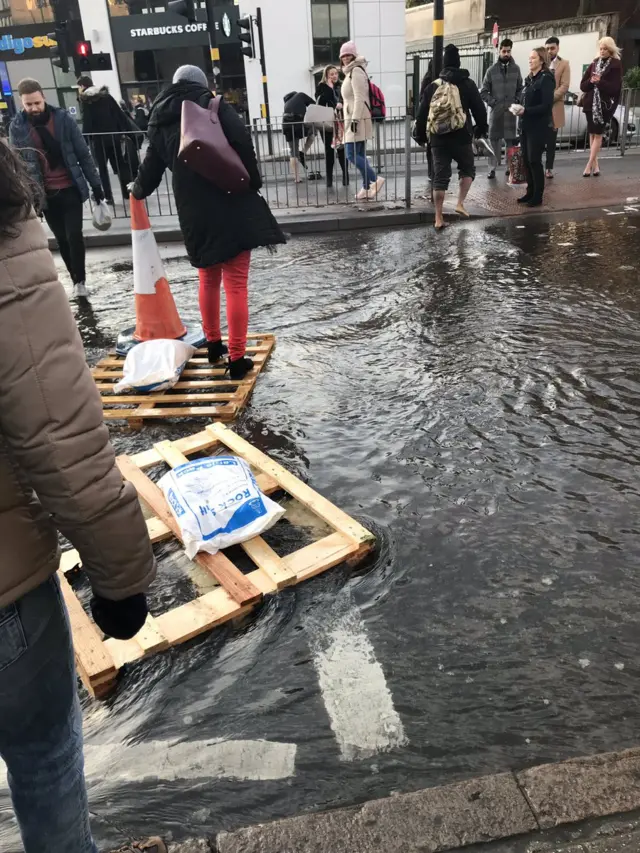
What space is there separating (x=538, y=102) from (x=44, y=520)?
984 cm

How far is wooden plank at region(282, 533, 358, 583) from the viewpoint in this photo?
2.80m

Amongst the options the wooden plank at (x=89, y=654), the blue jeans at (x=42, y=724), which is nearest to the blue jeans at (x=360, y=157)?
the wooden plank at (x=89, y=654)

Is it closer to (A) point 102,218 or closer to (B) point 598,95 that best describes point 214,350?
(A) point 102,218

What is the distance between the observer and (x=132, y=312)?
21.7 feet

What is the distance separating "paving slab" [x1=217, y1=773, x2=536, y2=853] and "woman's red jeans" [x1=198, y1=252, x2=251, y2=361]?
3.32m

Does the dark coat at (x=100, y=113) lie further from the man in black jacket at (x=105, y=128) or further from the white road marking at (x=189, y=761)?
the white road marking at (x=189, y=761)

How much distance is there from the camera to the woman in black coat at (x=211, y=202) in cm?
427

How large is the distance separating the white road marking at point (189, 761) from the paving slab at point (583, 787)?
2.27ft

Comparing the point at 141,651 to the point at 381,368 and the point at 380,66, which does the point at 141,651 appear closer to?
the point at 381,368

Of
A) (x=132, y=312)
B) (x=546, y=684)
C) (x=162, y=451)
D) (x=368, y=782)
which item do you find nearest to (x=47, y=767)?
(x=368, y=782)

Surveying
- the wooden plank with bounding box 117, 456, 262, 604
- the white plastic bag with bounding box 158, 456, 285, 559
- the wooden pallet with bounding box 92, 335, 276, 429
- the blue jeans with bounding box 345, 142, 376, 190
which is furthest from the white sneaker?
the white plastic bag with bounding box 158, 456, 285, 559

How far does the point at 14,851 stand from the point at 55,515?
1.17 meters

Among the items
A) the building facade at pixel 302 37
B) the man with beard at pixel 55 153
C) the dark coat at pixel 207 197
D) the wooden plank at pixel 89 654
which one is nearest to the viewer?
the wooden plank at pixel 89 654

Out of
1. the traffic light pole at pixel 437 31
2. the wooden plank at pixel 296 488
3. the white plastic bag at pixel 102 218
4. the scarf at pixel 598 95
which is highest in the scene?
the traffic light pole at pixel 437 31
